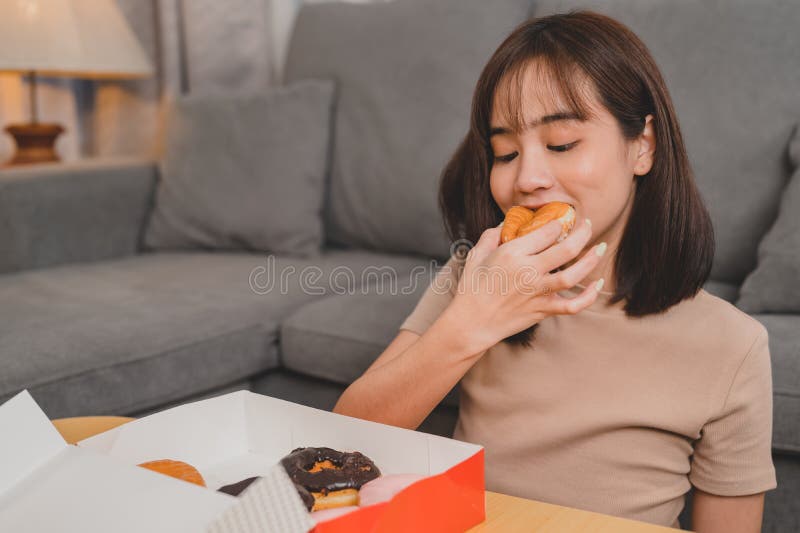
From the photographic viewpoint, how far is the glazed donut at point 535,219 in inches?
39.0

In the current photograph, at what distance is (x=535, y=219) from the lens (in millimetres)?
1001

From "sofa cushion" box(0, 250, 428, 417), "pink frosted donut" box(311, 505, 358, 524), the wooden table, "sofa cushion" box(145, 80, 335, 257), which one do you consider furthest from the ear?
"sofa cushion" box(145, 80, 335, 257)

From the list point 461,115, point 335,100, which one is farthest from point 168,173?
point 461,115

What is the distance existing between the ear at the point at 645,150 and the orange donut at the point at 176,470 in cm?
71

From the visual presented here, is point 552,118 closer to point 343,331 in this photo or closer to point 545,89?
point 545,89

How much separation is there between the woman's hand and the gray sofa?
543mm

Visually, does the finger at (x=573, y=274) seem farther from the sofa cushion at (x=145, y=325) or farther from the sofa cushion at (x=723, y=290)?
the sofa cushion at (x=145, y=325)

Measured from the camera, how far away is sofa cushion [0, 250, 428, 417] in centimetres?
155

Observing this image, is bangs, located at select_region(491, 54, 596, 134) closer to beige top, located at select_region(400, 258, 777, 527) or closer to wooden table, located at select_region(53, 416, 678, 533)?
beige top, located at select_region(400, 258, 777, 527)

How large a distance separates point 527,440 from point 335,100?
160 cm

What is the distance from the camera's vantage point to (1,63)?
254 cm

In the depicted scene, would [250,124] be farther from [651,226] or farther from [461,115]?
[651,226]

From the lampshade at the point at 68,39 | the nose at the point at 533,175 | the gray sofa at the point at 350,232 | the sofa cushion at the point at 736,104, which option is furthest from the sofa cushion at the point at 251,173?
the nose at the point at 533,175

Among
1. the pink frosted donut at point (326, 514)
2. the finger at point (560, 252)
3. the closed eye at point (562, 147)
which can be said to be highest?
the closed eye at point (562, 147)
